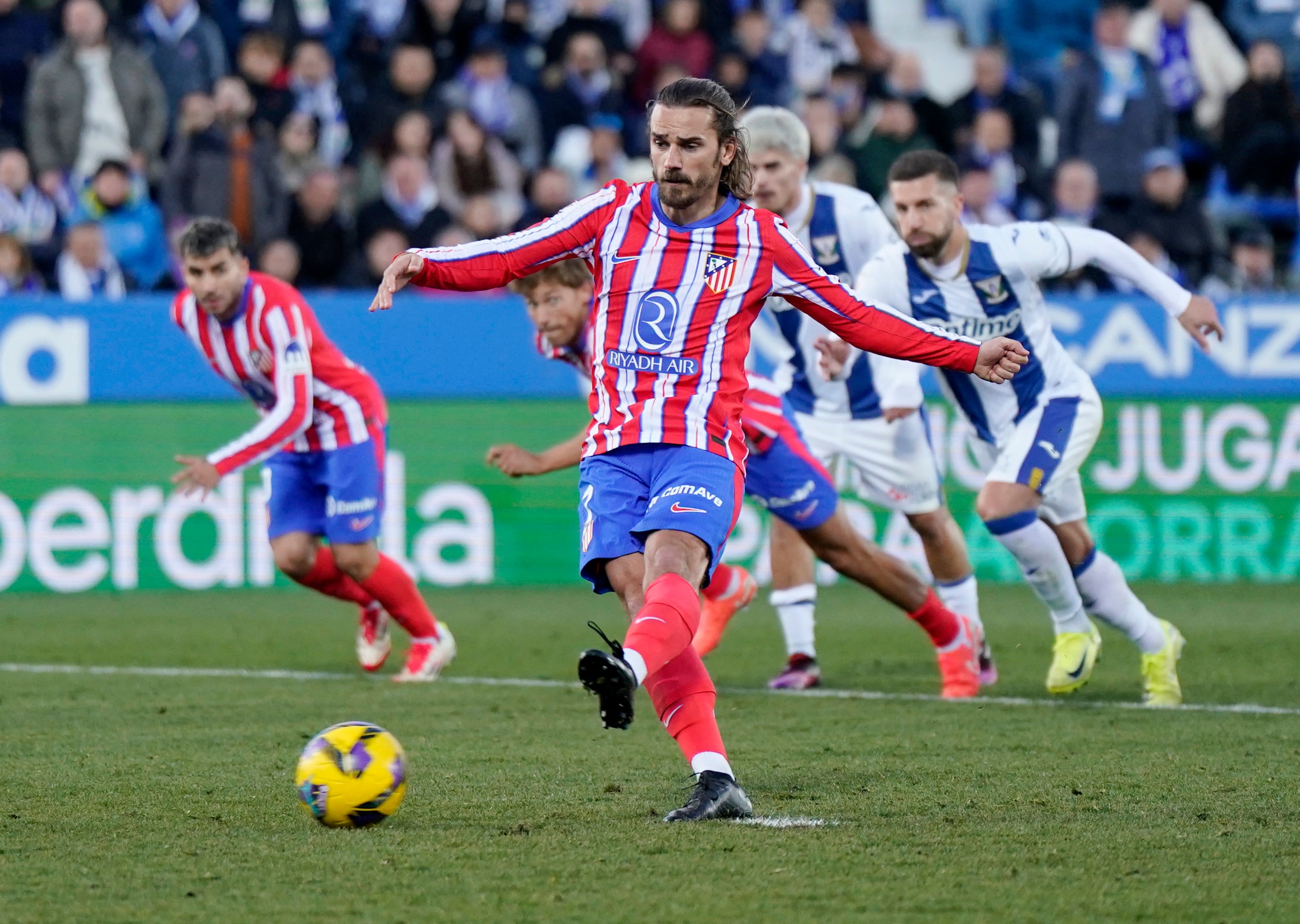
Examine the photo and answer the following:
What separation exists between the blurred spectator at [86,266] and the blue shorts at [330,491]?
526cm

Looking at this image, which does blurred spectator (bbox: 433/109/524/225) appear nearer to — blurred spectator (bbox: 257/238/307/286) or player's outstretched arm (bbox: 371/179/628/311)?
blurred spectator (bbox: 257/238/307/286)

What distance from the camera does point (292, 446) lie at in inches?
355

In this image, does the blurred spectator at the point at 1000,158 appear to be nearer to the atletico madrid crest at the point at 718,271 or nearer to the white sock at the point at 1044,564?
the white sock at the point at 1044,564

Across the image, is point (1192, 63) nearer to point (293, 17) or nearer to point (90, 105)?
point (293, 17)

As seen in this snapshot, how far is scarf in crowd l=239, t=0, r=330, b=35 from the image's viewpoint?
16875mm

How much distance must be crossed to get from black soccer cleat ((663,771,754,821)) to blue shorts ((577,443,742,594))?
21.6 inches

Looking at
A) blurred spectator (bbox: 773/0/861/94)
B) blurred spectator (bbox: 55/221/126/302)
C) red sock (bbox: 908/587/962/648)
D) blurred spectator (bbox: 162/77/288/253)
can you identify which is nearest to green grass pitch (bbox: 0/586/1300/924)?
red sock (bbox: 908/587/962/648)

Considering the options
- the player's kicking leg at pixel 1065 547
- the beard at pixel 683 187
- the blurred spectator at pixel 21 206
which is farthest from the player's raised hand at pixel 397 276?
the blurred spectator at pixel 21 206

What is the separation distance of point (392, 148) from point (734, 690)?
27.6ft

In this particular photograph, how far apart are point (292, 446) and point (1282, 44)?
1302 centimetres

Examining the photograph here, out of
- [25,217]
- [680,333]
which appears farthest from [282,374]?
[25,217]

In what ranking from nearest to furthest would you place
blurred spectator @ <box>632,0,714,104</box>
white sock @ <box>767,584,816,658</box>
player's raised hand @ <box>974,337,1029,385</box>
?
player's raised hand @ <box>974,337,1029,385</box>, white sock @ <box>767,584,816,658</box>, blurred spectator @ <box>632,0,714,104</box>

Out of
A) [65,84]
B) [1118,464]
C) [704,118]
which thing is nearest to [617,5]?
[65,84]

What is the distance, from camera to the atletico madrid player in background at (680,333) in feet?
17.5
